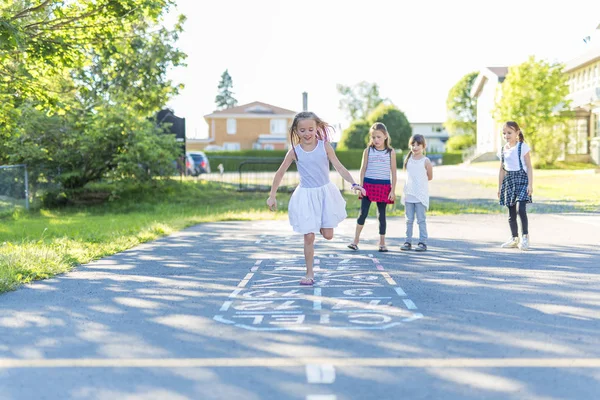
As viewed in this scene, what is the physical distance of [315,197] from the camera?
751 centimetres

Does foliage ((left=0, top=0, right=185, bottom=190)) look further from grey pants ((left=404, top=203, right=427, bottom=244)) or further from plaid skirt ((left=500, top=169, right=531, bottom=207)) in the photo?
plaid skirt ((left=500, top=169, right=531, bottom=207))

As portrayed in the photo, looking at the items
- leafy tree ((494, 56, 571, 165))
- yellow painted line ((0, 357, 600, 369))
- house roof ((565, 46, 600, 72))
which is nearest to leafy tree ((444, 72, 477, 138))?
house roof ((565, 46, 600, 72))

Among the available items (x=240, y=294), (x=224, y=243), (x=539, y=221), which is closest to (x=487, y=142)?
(x=539, y=221)

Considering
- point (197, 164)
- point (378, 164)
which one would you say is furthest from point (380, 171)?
point (197, 164)

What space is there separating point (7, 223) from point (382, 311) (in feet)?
44.0

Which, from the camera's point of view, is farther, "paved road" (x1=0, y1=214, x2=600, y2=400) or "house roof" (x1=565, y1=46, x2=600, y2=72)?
"house roof" (x1=565, y1=46, x2=600, y2=72)

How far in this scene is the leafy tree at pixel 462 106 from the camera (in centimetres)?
8725

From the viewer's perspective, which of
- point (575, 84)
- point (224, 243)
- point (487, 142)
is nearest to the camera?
point (224, 243)

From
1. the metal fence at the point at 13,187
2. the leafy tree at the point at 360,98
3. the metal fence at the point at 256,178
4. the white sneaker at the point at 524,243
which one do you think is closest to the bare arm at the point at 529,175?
the white sneaker at the point at 524,243

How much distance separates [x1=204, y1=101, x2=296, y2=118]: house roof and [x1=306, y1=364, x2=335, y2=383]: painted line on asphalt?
250ft

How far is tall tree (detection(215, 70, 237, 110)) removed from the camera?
12575 centimetres

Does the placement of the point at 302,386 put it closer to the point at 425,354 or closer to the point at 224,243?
the point at 425,354

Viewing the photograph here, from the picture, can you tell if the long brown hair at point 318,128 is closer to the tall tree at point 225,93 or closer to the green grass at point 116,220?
the green grass at point 116,220

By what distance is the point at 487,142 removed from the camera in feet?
227
